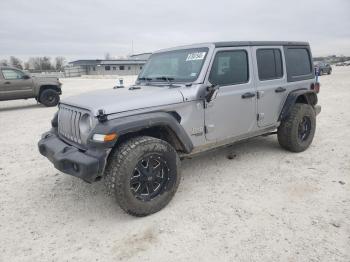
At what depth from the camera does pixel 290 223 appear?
320 cm

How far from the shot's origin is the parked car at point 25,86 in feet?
39.8

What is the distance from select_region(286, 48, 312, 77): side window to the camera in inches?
207

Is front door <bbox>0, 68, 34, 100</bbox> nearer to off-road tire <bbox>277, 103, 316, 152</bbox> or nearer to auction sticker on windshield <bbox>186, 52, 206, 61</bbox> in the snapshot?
auction sticker on windshield <bbox>186, 52, 206, 61</bbox>

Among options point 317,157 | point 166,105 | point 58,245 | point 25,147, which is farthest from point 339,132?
point 25,147

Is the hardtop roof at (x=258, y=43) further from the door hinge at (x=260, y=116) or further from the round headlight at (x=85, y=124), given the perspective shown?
the round headlight at (x=85, y=124)

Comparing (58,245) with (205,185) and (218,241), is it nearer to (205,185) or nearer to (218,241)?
(218,241)

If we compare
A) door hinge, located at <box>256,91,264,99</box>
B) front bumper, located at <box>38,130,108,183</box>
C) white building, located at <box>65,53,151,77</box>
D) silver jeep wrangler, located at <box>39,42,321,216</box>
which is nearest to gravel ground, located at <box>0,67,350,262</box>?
silver jeep wrangler, located at <box>39,42,321,216</box>

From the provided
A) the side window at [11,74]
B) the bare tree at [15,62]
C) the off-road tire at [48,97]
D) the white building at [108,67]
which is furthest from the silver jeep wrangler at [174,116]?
the bare tree at [15,62]

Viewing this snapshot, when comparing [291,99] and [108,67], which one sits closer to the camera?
[291,99]

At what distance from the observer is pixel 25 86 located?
40.9 ft

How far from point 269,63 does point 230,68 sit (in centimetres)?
92

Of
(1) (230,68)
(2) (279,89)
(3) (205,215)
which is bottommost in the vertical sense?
(3) (205,215)

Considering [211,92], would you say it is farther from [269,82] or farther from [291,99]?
[291,99]

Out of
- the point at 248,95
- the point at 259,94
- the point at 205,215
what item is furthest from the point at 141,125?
the point at 259,94
